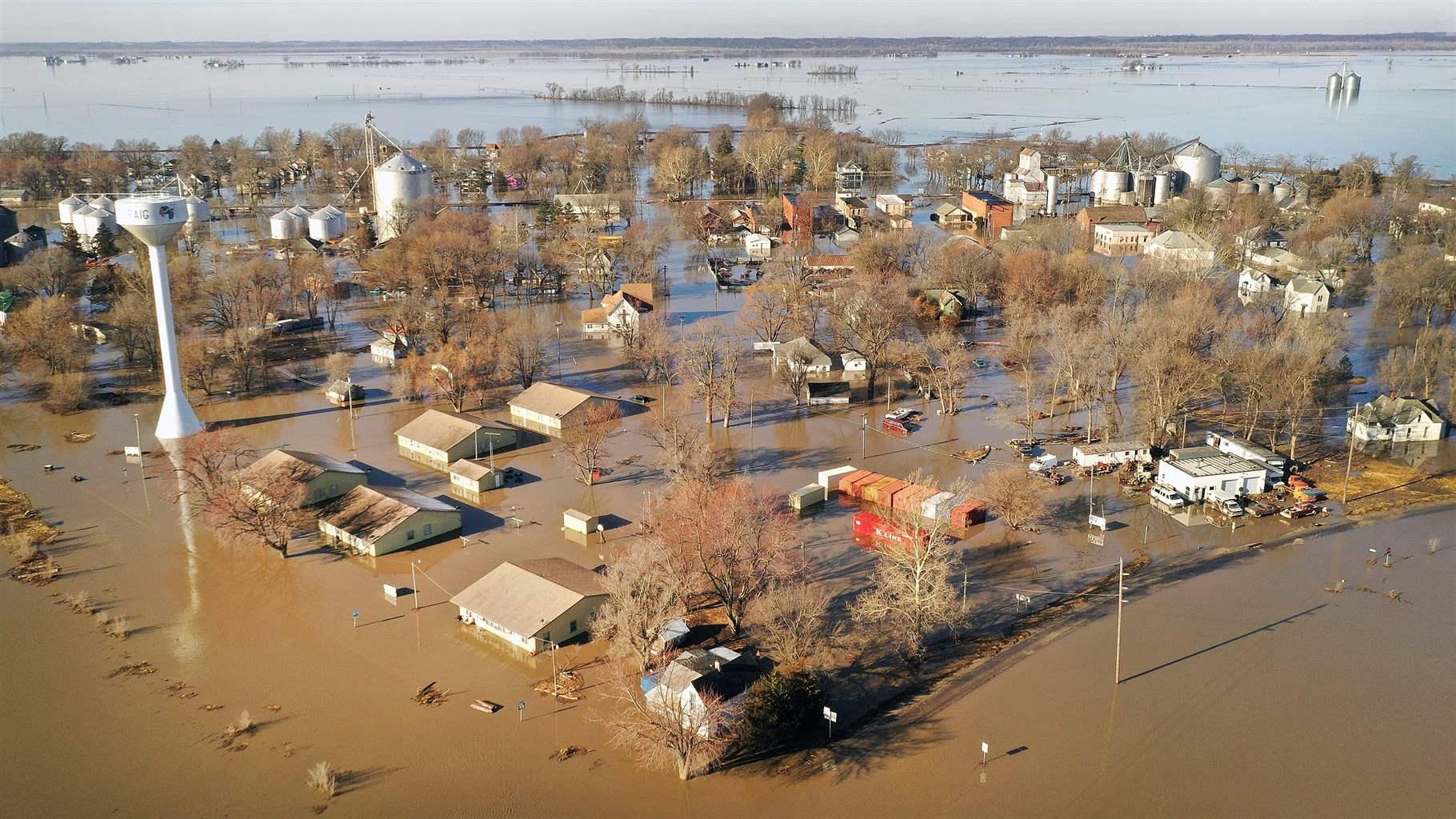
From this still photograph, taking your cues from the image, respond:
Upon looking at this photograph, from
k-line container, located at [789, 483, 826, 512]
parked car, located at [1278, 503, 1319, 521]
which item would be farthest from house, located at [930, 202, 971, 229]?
k-line container, located at [789, 483, 826, 512]

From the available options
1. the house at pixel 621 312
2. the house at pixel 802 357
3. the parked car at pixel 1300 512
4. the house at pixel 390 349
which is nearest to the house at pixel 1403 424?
the parked car at pixel 1300 512

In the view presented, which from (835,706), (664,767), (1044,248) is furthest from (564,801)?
(1044,248)

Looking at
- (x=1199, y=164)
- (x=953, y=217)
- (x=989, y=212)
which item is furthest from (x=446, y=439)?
(x=1199, y=164)

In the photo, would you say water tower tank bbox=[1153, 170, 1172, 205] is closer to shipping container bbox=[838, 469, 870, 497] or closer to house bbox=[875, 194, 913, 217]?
house bbox=[875, 194, 913, 217]

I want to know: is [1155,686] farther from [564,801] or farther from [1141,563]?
[564,801]

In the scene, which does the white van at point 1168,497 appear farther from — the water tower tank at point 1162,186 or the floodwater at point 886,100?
the floodwater at point 886,100

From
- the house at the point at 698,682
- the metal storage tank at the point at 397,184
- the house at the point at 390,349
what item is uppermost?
the metal storage tank at the point at 397,184

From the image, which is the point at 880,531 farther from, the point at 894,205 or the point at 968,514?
the point at 894,205
